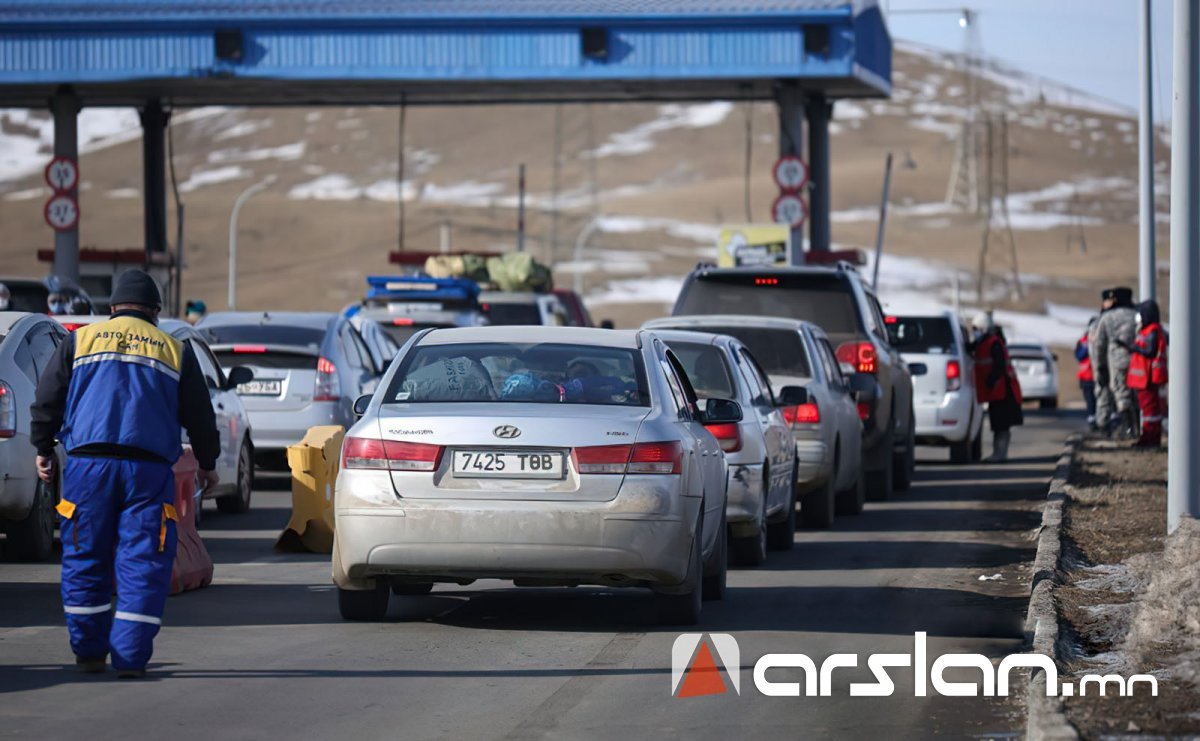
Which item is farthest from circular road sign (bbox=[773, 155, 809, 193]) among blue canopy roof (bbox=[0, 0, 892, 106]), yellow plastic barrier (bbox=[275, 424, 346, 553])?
yellow plastic barrier (bbox=[275, 424, 346, 553])

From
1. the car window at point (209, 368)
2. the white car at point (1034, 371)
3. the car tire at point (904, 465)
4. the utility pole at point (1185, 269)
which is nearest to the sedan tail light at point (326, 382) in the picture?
the car window at point (209, 368)

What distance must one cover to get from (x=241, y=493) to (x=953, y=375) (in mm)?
10385

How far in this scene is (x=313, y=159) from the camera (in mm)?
198750

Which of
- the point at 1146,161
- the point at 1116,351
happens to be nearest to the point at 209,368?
the point at 1116,351

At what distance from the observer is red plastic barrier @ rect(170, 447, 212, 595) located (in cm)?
1213

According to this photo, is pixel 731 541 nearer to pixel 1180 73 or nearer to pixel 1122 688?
pixel 1180 73

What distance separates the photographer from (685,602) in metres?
10.6

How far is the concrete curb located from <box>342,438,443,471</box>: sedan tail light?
2.93m

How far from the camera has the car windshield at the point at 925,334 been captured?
25453 millimetres

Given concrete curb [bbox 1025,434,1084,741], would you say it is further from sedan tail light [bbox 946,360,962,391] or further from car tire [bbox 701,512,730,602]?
sedan tail light [bbox 946,360,962,391]

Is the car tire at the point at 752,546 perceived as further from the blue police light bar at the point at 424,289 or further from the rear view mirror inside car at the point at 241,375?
the blue police light bar at the point at 424,289

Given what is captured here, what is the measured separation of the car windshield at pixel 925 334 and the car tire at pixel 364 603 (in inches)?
603

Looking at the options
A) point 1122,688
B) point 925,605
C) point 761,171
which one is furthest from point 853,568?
point 761,171

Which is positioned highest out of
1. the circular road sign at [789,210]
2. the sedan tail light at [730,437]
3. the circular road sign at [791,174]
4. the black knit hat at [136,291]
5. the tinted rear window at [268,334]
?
the circular road sign at [791,174]
